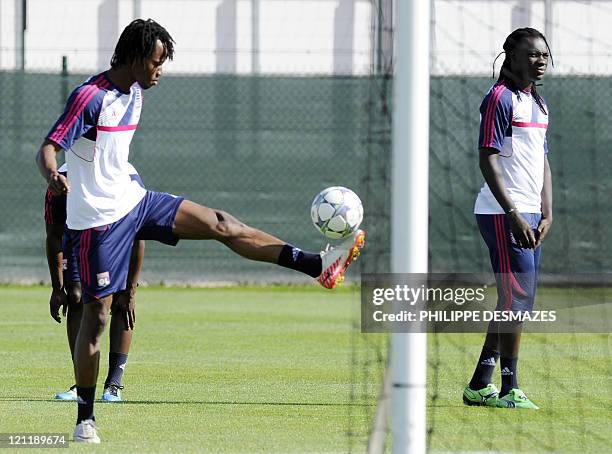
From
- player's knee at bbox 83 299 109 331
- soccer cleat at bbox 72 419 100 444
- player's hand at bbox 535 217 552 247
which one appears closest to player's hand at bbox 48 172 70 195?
player's knee at bbox 83 299 109 331

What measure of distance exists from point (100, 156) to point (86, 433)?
1452mm

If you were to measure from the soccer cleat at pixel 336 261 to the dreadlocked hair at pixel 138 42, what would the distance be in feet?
4.73

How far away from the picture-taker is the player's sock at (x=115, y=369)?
28.2ft

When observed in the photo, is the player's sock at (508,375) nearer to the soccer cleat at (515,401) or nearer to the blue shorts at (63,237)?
the soccer cleat at (515,401)

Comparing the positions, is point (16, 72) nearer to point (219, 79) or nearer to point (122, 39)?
point (219, 79)

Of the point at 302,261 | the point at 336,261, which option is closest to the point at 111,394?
the point at 302,261

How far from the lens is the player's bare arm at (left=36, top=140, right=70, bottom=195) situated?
6.54 meters

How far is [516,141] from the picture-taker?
8438 mm

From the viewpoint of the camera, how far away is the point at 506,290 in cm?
840

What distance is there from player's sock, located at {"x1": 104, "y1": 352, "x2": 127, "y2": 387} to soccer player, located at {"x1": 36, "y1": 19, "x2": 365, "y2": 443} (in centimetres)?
160

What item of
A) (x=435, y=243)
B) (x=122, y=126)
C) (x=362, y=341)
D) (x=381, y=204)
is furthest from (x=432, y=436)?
(x=435, y=243)

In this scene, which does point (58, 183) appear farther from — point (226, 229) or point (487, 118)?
point (487, 118)

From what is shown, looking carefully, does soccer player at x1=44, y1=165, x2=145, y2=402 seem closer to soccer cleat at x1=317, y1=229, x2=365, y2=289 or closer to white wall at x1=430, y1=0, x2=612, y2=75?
soccer cleat at x1=317, y1=229, x2=365, y2=289

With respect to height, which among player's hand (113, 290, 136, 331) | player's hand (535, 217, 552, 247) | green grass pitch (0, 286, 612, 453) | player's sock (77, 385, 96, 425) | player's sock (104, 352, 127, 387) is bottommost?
A: green grass pitch (0, 286, 612, 453)
